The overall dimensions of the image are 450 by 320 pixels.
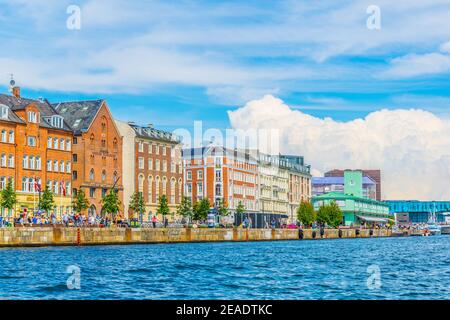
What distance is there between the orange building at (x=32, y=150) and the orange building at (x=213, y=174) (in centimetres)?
4484

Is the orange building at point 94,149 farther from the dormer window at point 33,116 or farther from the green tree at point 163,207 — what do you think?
the dormer window at point 33,116

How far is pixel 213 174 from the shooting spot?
16238cm

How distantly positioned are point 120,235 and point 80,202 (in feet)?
61.8

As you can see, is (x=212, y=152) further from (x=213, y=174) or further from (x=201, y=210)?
(x=201, y=210)

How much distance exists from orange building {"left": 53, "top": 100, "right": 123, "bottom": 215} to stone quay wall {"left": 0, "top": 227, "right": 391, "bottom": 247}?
53.2 ft

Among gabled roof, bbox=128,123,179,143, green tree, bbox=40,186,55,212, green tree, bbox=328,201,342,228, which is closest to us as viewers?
green tree, bbox=40,186,55,212

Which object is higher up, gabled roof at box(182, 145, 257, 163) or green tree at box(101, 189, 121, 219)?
gabled roof at box(182, 145, 257, 163)

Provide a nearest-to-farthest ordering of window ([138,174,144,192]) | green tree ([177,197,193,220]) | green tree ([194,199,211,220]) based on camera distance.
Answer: green tree ([177,197,193,220]) → green tree ([194,199,211,220]) → window ([138,174,144,192])

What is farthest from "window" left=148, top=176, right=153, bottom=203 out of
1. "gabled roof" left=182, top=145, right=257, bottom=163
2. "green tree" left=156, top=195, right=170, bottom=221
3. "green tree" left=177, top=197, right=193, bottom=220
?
"gabled roof" left=182, top=145, right=257, bottom=163

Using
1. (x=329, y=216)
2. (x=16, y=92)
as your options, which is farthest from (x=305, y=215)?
(x=16, y=92)

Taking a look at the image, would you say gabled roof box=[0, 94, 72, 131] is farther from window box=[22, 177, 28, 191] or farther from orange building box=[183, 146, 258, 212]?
orange building box=[183, 146, 258, 212]

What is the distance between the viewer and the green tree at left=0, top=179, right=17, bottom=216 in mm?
96438

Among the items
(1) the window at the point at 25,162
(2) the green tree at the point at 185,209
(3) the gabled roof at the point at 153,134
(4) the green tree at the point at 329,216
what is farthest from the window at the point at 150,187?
(4) the green tree at the point at 329,216
